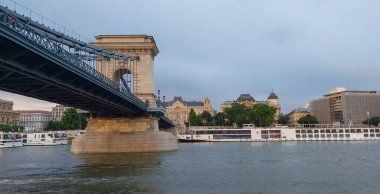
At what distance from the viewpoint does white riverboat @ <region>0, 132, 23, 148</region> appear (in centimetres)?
7680

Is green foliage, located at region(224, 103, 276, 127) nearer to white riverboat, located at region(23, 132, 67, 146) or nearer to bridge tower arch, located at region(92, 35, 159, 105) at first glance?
white riverboat, located at region(23, 132, 67, 146)

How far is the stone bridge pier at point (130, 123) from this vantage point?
4778cm

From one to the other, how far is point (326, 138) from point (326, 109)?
87.0 metres

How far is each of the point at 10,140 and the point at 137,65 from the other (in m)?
39.4

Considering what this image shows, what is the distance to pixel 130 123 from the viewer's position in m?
50.2

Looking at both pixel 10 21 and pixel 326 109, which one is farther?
pixel 326 109

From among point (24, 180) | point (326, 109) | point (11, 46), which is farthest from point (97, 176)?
point (326, 109)

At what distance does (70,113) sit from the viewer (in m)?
128

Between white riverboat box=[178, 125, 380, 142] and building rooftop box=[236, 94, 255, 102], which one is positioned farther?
building rooftop box=[236, 94, 255, 102]

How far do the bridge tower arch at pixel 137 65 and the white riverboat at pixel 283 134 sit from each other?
4185cm

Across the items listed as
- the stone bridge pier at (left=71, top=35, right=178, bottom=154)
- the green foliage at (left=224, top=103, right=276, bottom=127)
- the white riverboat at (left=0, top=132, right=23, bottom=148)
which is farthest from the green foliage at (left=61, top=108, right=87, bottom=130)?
the stone bridge pier at (left=71, top=35, right=178, bottom=154)

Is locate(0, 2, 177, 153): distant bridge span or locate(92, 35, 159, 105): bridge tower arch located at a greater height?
locate(92, 35, 159, 105): bridge tower arch

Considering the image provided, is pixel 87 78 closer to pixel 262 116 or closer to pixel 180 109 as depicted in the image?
pixel 262 116

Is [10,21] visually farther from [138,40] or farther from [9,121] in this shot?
[9,121]
